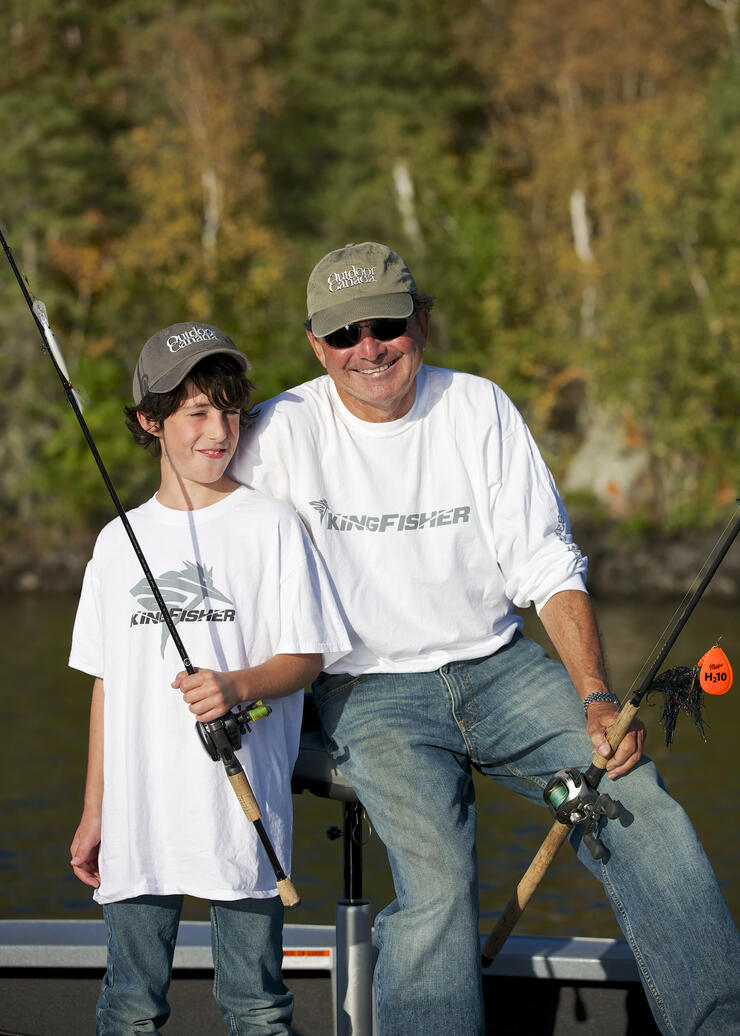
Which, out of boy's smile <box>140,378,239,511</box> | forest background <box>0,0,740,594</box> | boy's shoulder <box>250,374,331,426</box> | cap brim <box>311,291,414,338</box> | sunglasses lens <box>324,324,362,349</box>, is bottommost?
boy's smile <box>140,378,239,511</box>

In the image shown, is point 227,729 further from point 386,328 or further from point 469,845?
point 386,328

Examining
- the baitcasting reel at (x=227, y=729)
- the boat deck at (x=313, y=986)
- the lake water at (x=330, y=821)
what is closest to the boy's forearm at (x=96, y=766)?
the baitcasting reel at (x=227, y=729)

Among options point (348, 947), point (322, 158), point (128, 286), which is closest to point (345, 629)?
point (348, 947)

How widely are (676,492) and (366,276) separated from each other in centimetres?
2262

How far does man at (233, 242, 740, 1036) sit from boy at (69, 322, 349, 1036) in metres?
0.17

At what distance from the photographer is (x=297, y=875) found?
26.1 feet

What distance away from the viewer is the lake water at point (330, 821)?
7.29m

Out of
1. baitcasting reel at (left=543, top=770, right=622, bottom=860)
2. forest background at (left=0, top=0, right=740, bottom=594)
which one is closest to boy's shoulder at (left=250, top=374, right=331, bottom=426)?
baitcasting reel at (left=543, top=770, right=622, bottom=860)

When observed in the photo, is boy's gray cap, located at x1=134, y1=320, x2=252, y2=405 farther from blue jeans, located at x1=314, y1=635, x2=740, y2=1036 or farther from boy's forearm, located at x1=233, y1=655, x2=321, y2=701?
blue jeans, located at x1=314, y1=635, x2=740, y2=1036

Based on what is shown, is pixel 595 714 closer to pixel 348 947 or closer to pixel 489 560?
pixel 489 560

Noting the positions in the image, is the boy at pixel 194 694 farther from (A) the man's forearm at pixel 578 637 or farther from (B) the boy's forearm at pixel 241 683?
(A) the man's forearm at pixel 578 637

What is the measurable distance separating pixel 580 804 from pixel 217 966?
816 millimetres

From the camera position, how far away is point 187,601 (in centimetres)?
304

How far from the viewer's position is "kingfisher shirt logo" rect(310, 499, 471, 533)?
3.26 m
